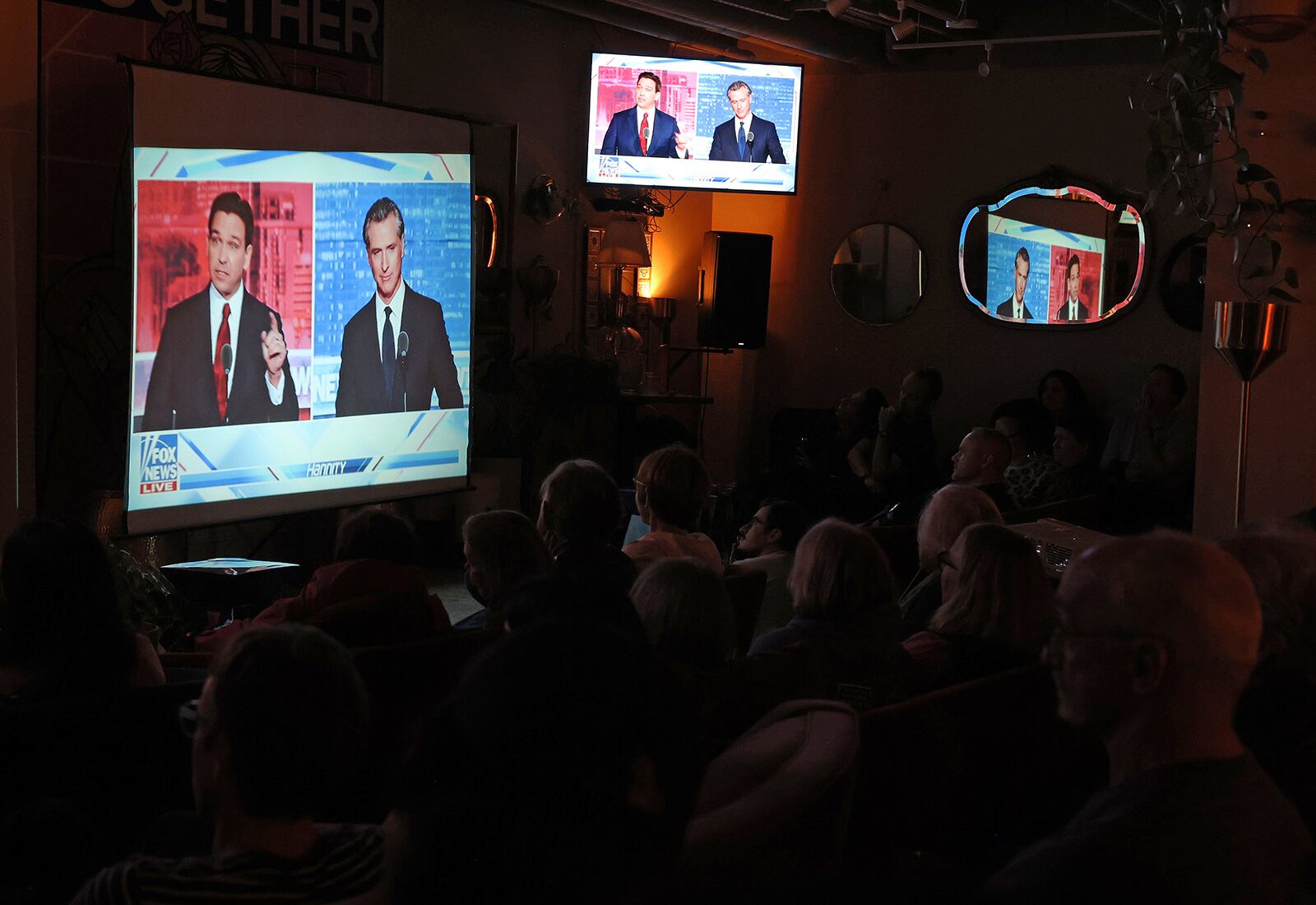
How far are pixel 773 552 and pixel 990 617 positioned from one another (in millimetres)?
1402

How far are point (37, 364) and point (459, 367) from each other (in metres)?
2.18

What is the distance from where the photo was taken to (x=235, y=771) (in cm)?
147

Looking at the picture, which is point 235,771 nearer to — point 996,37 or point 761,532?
point 761,532

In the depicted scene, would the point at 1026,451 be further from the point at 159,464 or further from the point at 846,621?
the point at 846,621

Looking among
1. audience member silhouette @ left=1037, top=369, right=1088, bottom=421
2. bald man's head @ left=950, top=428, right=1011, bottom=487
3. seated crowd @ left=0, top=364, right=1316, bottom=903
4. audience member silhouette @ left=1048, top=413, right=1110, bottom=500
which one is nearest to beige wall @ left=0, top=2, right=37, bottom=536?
seated crowd @ left=0, top=364, right=1316, bottom=903

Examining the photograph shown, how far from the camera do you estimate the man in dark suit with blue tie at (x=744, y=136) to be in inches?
324

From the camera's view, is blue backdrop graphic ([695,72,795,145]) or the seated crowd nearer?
the seated crowd

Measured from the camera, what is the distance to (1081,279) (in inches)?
332

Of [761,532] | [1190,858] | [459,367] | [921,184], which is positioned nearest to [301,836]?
[1190,858]

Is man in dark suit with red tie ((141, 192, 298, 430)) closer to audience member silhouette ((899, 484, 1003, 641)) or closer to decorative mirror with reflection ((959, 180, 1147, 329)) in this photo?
audience member silhouette ((899, 484, 1003, 641))

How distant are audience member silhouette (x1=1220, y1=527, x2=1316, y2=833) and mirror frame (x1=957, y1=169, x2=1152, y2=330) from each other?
6.18m

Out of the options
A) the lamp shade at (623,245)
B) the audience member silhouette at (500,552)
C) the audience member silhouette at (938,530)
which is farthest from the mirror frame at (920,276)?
the audience member silhouette at (500,552)

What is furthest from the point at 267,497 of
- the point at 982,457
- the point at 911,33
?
the point at 911,33

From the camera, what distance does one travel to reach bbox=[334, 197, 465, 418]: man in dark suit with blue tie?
6.20 m
